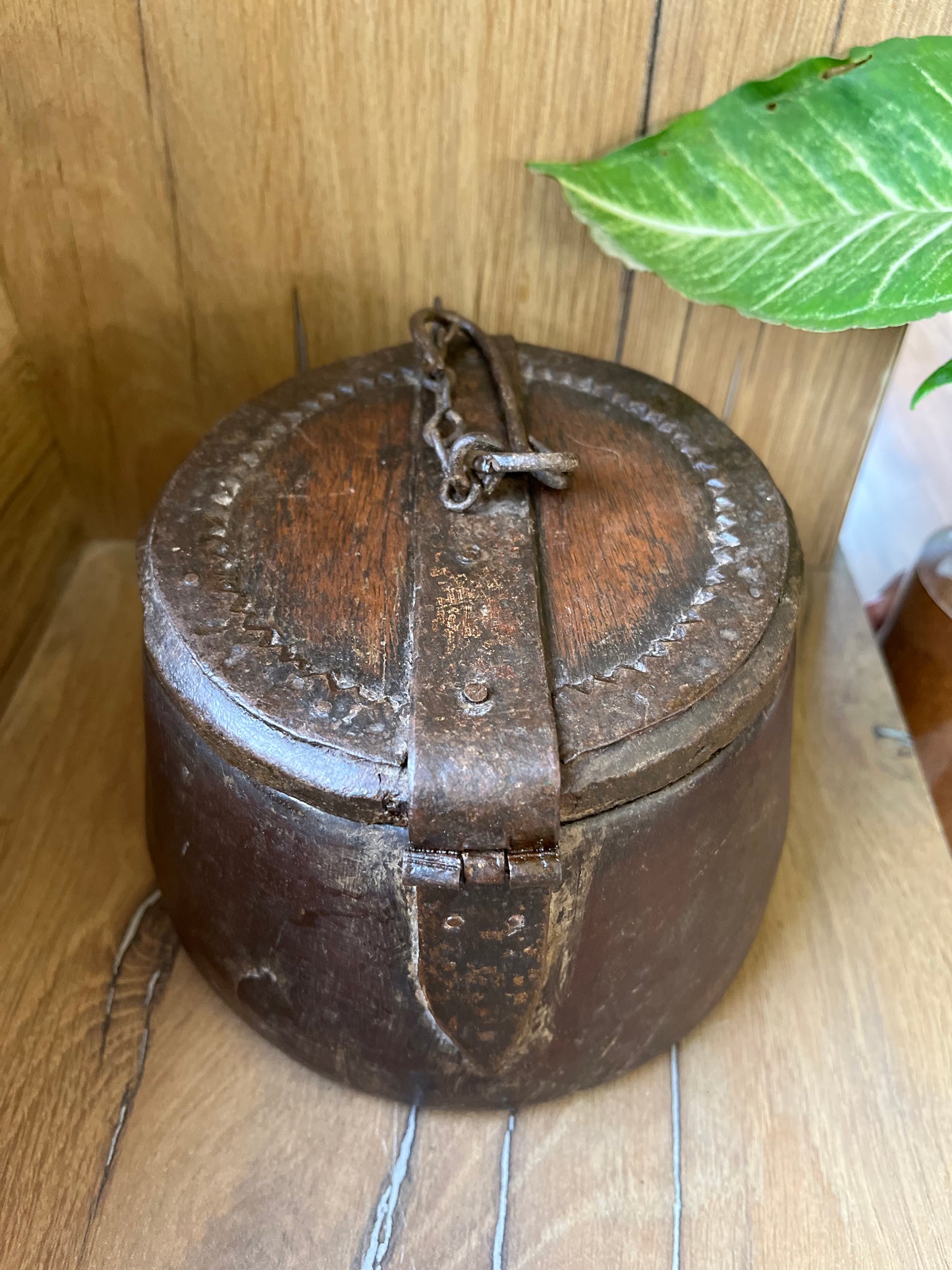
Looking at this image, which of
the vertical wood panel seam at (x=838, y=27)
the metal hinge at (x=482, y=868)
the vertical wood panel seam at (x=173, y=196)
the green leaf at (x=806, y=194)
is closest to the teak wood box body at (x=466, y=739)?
the metal hinge at (x=482, y=868)

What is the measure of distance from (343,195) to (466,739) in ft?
2.26

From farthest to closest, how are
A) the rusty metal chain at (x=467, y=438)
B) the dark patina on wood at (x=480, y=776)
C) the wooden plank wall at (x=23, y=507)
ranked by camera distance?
the wooden plank wall at (x=23, y=507) → the rusty metal chain at (x=467, y=438) → the dark patina on wood at (x=480, y=776)

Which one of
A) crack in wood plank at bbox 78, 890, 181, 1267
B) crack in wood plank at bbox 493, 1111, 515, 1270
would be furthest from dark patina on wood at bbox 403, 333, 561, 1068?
crack in wood plank at bbox 78, 890, 181, 1267

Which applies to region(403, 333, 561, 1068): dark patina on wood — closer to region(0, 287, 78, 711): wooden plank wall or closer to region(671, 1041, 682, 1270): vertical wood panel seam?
region(671, 1041, 682, 1270): vertical wood panel seam

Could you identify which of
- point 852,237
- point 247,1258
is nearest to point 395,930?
point 247,1258

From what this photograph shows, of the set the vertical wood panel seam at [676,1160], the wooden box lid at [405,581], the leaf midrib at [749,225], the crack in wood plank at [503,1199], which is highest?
the leaf midrib at [749,225]

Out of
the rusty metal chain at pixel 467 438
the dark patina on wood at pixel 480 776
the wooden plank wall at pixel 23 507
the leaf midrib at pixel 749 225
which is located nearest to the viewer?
the dark patina on wood at pixel 480 776

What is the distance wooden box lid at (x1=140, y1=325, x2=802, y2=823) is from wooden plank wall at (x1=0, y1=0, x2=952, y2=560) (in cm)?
18

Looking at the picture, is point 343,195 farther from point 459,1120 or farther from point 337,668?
point 459,1120

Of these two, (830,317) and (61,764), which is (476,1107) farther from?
(830,317)

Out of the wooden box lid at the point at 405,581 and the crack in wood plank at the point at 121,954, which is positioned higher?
the wooden box lid at the point at 405,581

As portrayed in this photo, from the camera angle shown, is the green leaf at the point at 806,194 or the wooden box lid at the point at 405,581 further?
the green leaf at the point at 806,194

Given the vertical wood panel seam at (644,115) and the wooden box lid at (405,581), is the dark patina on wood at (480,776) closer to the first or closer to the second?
the wooden box lid at (405,581)

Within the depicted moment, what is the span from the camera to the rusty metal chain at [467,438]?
0.80 meters
